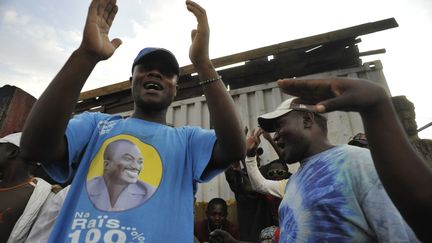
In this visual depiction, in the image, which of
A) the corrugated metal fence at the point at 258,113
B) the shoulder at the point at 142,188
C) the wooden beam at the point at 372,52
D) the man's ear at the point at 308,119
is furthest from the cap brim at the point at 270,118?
the wooden beam at the point at 372,52

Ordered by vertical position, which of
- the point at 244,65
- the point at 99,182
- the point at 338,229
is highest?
the point at 244,65

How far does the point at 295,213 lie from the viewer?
1623mm

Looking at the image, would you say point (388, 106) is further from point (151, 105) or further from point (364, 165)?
point (151, 105)

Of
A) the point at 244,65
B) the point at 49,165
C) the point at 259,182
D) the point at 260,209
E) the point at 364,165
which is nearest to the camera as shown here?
the point at 49,165

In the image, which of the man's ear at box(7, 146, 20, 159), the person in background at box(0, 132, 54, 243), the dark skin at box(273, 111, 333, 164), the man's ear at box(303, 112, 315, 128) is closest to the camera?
the dark skin at box(273, 111, 333, 164)

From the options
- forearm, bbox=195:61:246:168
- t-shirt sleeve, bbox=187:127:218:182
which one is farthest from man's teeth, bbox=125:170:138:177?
forearm, bbox=195:61:246:168

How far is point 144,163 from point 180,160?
175mm

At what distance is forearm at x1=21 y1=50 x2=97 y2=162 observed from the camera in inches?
45.9

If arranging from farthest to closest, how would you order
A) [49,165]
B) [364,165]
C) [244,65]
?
1. [244,65]
2. [364,165]
3. [49,165]

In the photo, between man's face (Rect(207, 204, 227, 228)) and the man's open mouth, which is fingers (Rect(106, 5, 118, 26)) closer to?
the man's open mouth

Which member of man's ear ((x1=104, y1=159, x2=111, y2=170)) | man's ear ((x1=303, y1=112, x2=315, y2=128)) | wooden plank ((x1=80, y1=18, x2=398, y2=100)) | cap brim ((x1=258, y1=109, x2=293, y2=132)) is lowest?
man's ear ((x1=104, y1=159, x2=111, y2=170))

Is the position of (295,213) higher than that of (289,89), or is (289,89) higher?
(289,89)

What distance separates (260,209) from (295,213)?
6.83 ft

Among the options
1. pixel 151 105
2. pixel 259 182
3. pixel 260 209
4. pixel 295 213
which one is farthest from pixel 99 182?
pixel 260 209
